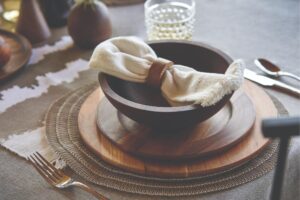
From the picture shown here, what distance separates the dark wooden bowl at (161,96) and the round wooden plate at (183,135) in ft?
0.10

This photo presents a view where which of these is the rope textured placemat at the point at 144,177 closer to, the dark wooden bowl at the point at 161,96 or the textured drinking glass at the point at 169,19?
the dark wooden bowl at the point at 161,96

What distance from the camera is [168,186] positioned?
61cm

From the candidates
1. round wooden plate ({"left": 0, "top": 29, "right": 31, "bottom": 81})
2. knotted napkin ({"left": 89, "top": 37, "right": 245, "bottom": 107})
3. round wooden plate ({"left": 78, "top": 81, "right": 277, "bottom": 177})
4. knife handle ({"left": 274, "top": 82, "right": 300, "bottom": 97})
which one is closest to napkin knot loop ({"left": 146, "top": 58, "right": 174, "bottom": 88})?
knotted napkin ({"left": 89, "top": 37, "right": 245, "bottom": 107})

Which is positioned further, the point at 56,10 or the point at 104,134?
the point at 56,10

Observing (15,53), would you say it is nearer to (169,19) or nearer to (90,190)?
(169,19)

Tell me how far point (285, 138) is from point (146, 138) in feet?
0.93

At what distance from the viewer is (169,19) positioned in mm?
999

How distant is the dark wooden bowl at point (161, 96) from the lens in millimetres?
598

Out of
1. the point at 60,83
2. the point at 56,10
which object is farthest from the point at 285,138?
the point at 56,10

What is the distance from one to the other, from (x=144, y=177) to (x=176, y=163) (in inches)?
2.0

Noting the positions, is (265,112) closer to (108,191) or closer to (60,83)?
(108,191)

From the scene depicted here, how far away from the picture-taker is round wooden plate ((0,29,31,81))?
0.93 meters

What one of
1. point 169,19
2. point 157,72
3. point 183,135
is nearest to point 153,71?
point 157,72

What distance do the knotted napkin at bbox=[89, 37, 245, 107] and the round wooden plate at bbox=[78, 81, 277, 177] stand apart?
93 mm
